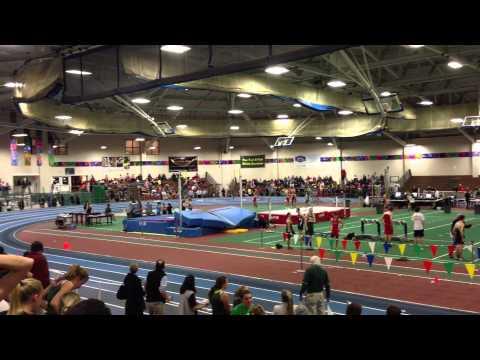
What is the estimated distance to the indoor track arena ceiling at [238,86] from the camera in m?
12.2

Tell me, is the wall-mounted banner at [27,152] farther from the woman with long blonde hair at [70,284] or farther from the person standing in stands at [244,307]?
the person standing in stands at [244,307]

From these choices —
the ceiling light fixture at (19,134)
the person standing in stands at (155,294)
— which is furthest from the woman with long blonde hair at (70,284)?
the ceiling light fixture at (19,134)

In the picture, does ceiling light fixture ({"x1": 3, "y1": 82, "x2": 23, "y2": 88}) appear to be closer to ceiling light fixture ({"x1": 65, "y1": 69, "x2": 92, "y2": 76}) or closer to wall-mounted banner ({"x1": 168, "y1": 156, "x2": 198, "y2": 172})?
ceiling light fixture ({"x1": 65, "y1": 69, "x2": 92, "y2": 76})

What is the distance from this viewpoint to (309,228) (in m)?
20.4

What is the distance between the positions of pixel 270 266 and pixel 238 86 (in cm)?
1018

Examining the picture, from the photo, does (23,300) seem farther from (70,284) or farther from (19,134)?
(19,134)

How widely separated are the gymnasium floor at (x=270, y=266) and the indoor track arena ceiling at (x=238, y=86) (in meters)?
5.66

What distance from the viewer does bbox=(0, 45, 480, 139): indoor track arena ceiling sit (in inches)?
481

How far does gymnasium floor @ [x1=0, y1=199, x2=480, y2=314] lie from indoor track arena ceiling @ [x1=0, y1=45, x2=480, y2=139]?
223 inches

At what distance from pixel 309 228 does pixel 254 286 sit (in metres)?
7.44

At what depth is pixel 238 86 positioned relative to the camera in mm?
23281

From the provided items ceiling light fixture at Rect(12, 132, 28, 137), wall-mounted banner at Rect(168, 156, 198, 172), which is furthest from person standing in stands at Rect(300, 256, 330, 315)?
ceiling light fixture at Rect(12, 132, 28, 137)
